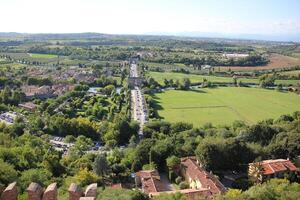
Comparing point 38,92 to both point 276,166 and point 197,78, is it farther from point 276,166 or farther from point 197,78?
point 276,166

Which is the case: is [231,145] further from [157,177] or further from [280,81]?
[280,81]

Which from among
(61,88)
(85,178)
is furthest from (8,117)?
(85,178)

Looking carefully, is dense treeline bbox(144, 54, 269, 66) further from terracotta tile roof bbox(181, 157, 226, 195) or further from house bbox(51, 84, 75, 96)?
terracotta tile roof bbox(181, 157, 226, 195)

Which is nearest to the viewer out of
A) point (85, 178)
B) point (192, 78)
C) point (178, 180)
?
point (85, 178)

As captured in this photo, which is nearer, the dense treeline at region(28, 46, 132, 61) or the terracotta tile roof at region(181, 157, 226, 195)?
the terracotta tile roof at region(181, 157, 226, 195)

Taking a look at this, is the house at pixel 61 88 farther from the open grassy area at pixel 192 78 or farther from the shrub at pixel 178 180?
the shrub at pixel 178 180

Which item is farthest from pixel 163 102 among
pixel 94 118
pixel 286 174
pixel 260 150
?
pixel 286 174

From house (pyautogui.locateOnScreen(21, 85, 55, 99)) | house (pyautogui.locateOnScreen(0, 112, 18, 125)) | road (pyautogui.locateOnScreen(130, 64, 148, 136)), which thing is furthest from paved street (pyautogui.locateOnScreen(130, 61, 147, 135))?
house (pyautogui.locateOnScreen(0, 112, 18, 125))
